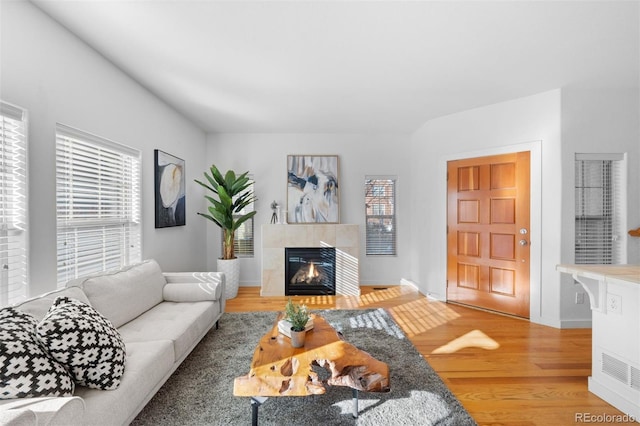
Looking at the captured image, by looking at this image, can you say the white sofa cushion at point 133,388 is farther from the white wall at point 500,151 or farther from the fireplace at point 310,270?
the white wall at point 500,151

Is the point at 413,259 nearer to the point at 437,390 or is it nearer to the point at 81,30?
the point at 437,390

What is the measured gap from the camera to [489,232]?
374 cm

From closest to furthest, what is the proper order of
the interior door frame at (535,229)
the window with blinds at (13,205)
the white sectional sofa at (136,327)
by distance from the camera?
1. the white sectional sofa at (136,327)
2. the window with blinds at (13,205)
3. the interior door frame at (535,229)

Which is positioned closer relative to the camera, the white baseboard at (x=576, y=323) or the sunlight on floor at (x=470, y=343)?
the sunlight on floor at (x=470, y=343)

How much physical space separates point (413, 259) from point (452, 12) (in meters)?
3.80

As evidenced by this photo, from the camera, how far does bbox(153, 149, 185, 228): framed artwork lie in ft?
11.4

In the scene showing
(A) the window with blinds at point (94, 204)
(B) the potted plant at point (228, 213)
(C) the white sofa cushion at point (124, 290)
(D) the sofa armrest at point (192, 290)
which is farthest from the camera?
(B) the potted plant at point (228, 213)

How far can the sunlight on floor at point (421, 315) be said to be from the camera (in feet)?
10.6

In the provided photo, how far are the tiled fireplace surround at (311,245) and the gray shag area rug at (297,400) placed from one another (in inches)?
70.2

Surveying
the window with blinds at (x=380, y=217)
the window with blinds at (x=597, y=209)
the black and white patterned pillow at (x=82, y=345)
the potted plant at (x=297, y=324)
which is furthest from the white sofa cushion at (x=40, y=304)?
the window with blinds at (x=597, y=209)

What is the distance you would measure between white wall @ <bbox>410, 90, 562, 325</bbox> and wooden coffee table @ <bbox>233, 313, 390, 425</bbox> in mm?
2800

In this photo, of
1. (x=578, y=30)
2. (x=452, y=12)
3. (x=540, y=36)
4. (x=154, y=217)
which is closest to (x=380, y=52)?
(x=452, y=12)

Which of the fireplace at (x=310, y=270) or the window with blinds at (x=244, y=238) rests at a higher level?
the window with blinds at (x=244, y=238)

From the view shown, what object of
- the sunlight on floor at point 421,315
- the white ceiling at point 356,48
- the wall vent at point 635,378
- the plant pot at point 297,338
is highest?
the white ceiling at point 356,48
